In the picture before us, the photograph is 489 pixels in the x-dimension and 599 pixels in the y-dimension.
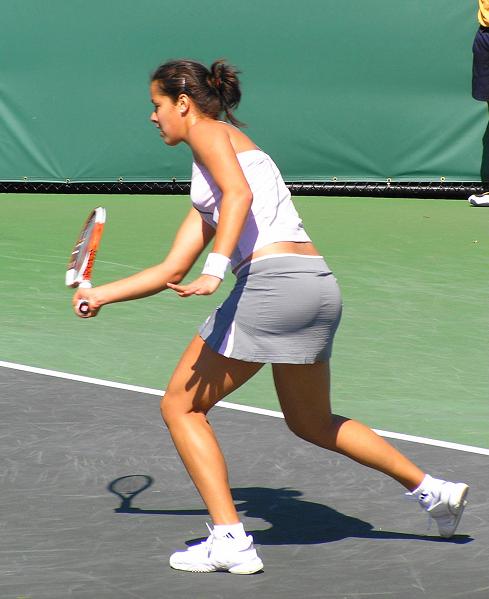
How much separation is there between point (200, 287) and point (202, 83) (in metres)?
0.74

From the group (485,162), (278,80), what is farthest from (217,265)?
(485,162)

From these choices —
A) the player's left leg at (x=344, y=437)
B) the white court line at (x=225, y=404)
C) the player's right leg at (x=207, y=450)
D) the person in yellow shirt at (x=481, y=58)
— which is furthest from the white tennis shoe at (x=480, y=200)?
Answer: the player's right leg at (x=207, y=450)

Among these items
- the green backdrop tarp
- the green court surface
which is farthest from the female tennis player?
the green backdrop tarp

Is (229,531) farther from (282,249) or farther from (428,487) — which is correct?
(282,249)

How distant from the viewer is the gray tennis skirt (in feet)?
14.2

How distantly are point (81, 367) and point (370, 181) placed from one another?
8127mm

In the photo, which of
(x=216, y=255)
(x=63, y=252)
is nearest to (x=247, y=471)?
(x=216, y=255)

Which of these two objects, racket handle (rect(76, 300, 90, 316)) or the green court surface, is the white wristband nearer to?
racket handle (rect(76, 300, 90, 316))

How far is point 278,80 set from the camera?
1483 centimetres

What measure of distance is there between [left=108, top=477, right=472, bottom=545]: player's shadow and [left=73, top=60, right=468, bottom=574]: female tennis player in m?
0.30

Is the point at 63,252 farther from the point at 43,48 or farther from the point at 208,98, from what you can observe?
the point at 208,98

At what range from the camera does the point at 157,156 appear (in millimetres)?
15148

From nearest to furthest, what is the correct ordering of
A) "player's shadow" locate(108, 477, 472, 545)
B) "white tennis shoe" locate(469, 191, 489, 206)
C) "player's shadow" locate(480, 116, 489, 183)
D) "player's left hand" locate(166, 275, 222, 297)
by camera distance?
"player's left hand" locate(166, 275, 222, 297) < "player's shadow" locate(108, 477, 472, 545) < "white tennis shoe" locate(469, 191, 489, 206) < "player's shadow" locate(480, 116, 489, 183)

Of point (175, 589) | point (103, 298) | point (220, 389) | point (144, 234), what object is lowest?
point (144, 234)
